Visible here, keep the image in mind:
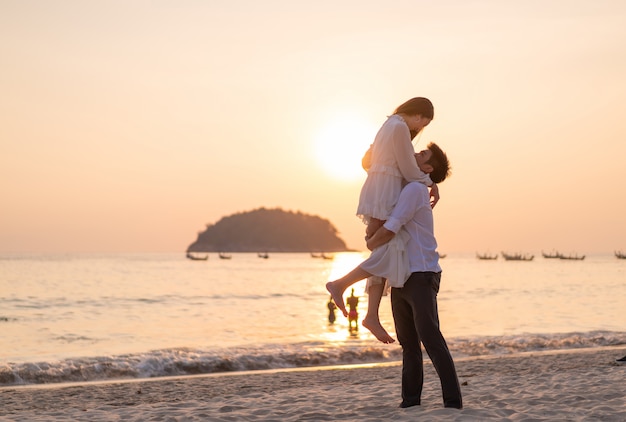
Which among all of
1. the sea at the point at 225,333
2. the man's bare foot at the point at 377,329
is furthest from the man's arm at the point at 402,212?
the sea at the point at 225,333

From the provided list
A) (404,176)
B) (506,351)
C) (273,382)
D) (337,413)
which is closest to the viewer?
(404,176)

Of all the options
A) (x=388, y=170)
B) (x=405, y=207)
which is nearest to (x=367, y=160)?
(x=388, y=170)

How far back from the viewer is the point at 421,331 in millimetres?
6191

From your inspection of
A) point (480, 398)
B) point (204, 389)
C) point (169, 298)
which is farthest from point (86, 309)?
point (480, 398)

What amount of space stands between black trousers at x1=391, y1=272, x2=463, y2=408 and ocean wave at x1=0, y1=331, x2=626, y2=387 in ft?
32.6

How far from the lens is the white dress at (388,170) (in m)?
5.99

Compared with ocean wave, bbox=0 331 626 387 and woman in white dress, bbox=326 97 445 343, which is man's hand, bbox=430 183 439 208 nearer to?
woman in white dress, bbox=326 97 445 343

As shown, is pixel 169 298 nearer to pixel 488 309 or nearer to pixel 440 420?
pixel 488 309

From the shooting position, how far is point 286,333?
1057 inches

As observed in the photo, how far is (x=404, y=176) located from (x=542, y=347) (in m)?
15.5

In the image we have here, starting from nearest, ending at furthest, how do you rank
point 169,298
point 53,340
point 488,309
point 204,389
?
point 204,389 → point 53,340 → point 488,309 → point 169,298

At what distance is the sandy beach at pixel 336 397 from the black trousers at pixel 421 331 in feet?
0.92

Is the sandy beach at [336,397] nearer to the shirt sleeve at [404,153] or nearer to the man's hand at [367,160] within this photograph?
the shirt sleeve at [404,153]

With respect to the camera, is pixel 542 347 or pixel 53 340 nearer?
pixel 542 347
